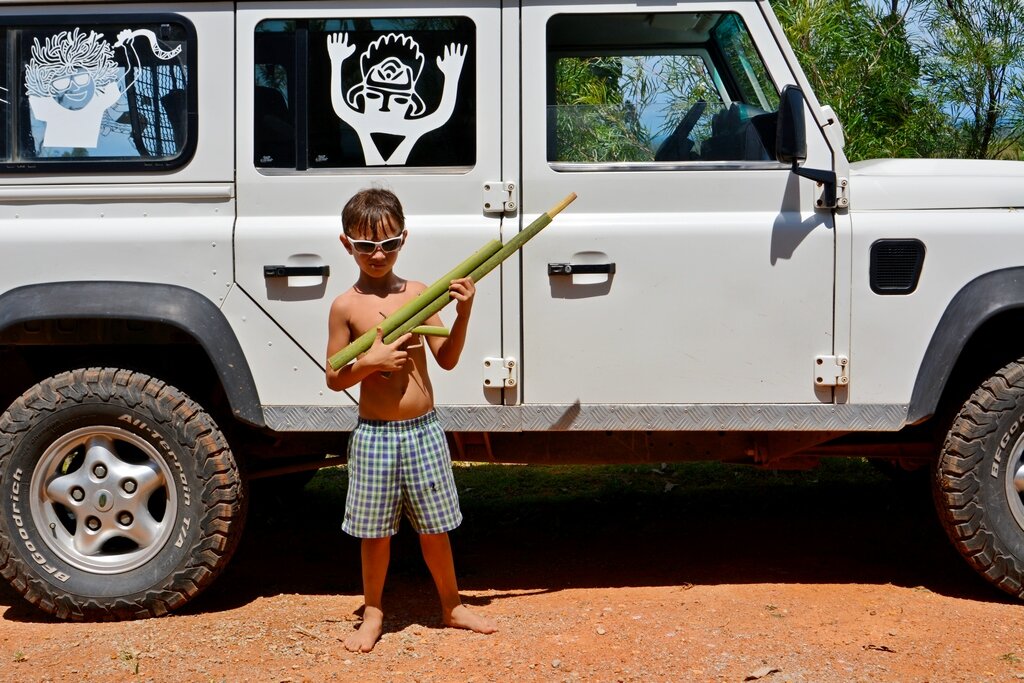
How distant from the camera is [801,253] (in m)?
3.80

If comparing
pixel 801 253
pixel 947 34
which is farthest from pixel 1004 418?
pixel 947 34

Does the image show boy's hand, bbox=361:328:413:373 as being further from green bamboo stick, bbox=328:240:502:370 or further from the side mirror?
the side mirror

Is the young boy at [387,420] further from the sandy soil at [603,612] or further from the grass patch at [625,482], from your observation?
the grass patch at [625,482]

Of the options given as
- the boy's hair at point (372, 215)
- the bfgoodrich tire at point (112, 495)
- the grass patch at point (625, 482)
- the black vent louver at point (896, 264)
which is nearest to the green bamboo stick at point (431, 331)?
the boy's hair at point (372, 215)

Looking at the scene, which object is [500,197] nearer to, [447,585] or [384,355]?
[384,355]

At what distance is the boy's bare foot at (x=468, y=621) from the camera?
3.76 metres

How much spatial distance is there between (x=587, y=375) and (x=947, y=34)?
4593 mm

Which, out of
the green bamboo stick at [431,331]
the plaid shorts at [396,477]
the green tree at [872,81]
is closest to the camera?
the green bamboo stick at [431,331]

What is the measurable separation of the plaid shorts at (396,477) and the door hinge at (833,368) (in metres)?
1.27

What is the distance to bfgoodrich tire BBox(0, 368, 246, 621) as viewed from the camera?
12.7ft

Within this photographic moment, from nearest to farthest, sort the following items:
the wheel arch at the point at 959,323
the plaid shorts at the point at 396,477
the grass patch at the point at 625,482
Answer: the plaid shorts at the point at 396,477 → the wheel arch at the point at 959,323 → the grass patch at the point at 625,482

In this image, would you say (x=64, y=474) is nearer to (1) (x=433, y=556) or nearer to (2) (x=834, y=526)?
(1) (x=433, y=556)

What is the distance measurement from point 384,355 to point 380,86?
100 centimetres

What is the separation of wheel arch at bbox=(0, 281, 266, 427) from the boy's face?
610 millimetres
